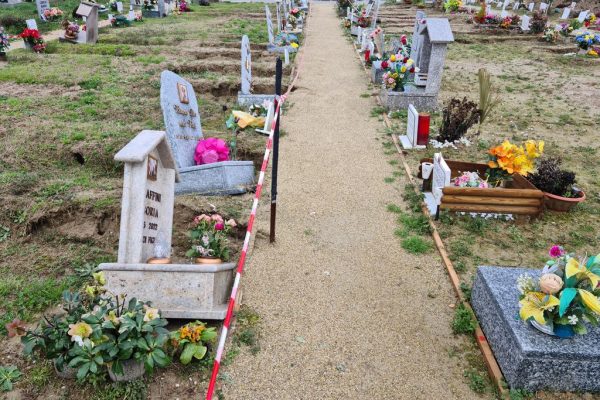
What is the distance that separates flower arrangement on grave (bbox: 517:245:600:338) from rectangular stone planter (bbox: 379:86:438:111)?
756cm

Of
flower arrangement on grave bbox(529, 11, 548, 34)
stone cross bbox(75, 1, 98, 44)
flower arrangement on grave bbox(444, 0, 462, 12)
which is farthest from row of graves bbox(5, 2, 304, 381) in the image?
flower arrangement on grave bbox(444, 0, 462, 12)

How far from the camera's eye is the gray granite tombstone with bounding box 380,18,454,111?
999cm

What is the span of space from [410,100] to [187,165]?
Result: 6.08 m

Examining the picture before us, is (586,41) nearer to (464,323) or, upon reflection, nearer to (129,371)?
(464,323)

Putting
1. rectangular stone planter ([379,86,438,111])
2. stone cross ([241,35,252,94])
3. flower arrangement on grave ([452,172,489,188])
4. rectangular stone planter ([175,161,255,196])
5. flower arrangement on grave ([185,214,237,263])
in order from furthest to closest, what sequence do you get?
1. rectangular stone planter ([379,86,438,111])
2. stone cross ([241,35,252,94])
3. rectangular stone planter ([175,161,255,196])
4. flower arrangement on grave ([452,172,489,188])
5. flower arrangement on grave ([185,214,237,263])

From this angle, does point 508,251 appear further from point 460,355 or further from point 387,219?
point 460,355

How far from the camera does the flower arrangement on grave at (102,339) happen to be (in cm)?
327

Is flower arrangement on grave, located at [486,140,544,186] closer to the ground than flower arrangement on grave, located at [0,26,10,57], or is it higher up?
closer to the ground

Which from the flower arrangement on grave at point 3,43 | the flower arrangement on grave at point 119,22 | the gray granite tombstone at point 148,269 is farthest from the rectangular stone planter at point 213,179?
the flower arrangement on grave at point 119,22

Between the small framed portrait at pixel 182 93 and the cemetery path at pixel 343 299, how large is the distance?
1983 mm

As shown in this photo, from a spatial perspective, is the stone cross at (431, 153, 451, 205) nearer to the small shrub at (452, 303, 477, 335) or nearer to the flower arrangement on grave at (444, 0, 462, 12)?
the small shrub at (452, 303, 477, 335)

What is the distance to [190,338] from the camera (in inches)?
151

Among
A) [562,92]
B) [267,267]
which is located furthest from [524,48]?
[267,267]

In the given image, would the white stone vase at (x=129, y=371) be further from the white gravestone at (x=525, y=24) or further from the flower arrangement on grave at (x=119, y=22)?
the white gravestone at (x=525, y=24)
